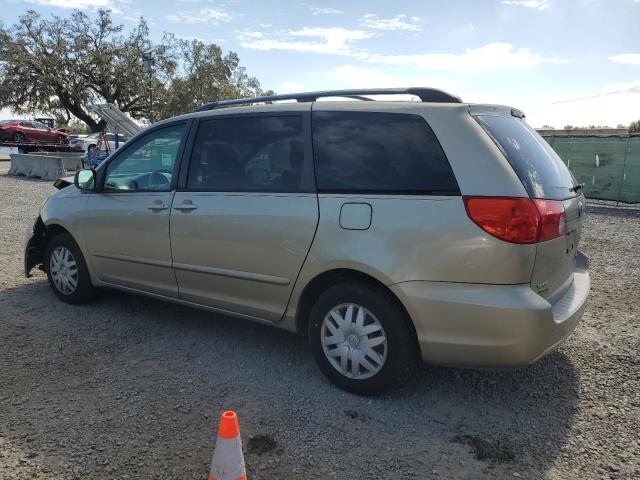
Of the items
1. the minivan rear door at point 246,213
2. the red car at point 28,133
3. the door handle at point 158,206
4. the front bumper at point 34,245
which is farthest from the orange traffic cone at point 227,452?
the red car at point 28,133

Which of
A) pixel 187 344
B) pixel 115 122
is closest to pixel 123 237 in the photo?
pixel 187 344

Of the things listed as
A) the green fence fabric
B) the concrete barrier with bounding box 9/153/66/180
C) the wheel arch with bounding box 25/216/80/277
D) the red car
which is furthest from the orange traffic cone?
the red car

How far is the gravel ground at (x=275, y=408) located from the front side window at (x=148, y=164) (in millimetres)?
1222

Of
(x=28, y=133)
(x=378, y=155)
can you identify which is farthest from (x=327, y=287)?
(x=28, y=133)

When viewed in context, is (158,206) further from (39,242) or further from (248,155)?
(39,242)

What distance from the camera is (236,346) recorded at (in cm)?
404

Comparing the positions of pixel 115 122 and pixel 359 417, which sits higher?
pixel 115 122

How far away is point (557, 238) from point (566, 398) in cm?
108

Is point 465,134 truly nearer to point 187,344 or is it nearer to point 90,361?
point 187,344

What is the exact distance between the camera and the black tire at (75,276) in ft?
15.6

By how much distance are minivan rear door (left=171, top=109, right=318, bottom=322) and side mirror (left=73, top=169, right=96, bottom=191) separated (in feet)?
3.81

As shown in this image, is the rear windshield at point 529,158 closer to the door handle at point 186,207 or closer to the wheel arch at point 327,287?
the wheel arch at point 327,287

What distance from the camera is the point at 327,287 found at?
10.9 feet

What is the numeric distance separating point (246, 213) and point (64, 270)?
7.90ft
